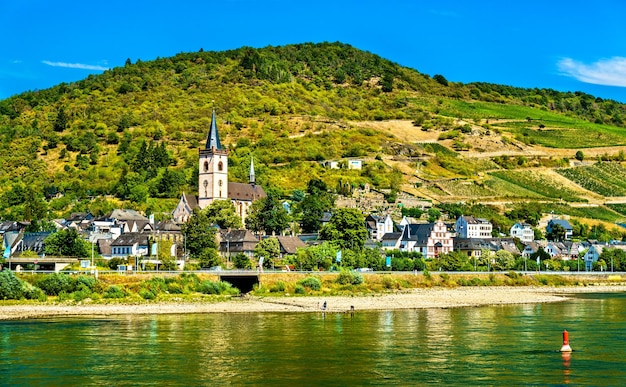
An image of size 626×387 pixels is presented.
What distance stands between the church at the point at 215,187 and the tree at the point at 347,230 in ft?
77.7

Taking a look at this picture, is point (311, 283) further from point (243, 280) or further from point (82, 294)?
point (82, 294)

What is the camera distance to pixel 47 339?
135 ft

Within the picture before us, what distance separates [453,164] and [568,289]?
6725cm

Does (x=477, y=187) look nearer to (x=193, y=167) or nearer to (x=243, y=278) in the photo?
(x=193, y=167)

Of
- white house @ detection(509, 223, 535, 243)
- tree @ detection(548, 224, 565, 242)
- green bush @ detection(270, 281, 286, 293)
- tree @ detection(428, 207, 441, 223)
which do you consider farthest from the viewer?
tree @ detection(548, 224, 565, 242)

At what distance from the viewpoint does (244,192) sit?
114 meters

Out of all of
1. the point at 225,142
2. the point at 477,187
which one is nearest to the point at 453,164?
the point at 477,187

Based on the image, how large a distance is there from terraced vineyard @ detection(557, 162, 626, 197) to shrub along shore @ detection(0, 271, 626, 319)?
7352cm

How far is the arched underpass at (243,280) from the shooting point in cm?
6838

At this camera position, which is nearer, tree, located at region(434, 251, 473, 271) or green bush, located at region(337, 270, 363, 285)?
green bush, located at region(337, 270, 363, 285)

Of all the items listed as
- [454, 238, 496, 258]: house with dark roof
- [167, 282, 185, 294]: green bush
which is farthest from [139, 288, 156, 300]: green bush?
[454, 238, 496, 258]: house with dark roof

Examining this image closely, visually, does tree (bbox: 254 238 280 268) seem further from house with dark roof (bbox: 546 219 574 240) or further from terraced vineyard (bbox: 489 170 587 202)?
terraced vineyard (bbox: 489 170 587 202)

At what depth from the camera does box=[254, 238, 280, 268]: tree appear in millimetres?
78375

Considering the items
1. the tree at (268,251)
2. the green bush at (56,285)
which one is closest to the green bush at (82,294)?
the green bush at (56,285)
